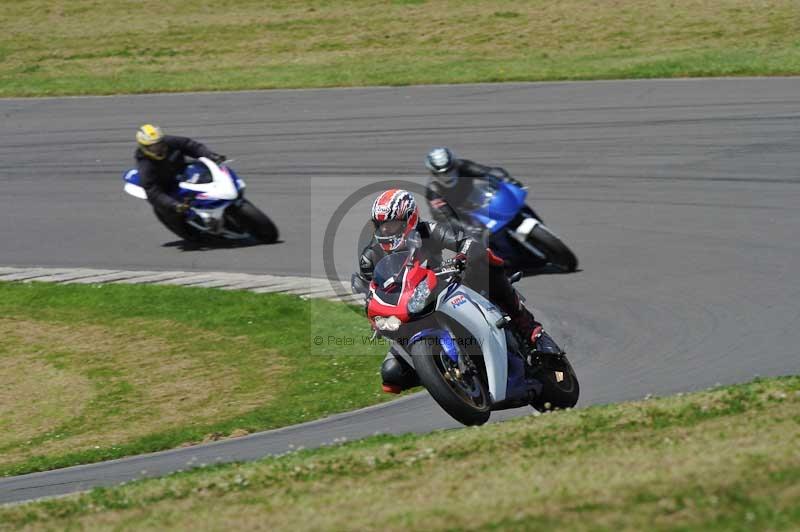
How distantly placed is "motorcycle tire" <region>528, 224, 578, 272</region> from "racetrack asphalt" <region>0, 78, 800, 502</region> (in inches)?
7.2

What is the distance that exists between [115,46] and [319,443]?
23.4 meters

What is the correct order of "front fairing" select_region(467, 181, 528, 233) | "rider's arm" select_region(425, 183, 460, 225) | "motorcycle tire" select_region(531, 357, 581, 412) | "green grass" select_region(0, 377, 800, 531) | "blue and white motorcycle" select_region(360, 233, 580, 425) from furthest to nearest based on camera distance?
"front fairing" select_region(467, 181, 528, 233) < "rider's arm" select_region(425, 183, 460, 225) < "motorcycle tire" select_region(531, 357, 581, 412) < "blue and white motorcycle" select_region(360, 233, 580, 425) < "green grass" select_region(0, 377, 800, 531)

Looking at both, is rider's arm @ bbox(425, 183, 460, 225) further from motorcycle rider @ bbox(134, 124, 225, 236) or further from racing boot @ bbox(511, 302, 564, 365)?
racing boot @ bbox(511, 302, 564, 365)

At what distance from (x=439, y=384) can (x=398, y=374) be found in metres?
0.62

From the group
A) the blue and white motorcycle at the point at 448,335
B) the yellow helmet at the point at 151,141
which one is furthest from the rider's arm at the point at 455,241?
the yellow helmet at the point at 151,141

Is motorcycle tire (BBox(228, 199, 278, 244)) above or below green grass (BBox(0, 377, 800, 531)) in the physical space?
below

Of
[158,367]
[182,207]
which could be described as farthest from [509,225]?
[182,207]

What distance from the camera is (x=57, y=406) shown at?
11.0 m

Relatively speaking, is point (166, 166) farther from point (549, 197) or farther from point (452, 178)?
point (549, 197)

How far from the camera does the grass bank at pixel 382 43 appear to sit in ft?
81.3

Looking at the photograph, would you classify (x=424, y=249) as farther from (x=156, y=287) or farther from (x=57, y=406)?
(x=156, y=287)

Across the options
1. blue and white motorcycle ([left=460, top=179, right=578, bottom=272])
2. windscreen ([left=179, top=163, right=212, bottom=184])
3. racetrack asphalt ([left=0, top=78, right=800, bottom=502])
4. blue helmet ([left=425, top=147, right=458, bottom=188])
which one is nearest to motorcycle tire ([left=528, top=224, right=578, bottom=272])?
blue and white motorcycle ([left=460, top=179, right=578, bottom=272])

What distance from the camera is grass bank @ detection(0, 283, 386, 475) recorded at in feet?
33.2

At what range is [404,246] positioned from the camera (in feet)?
28.0
